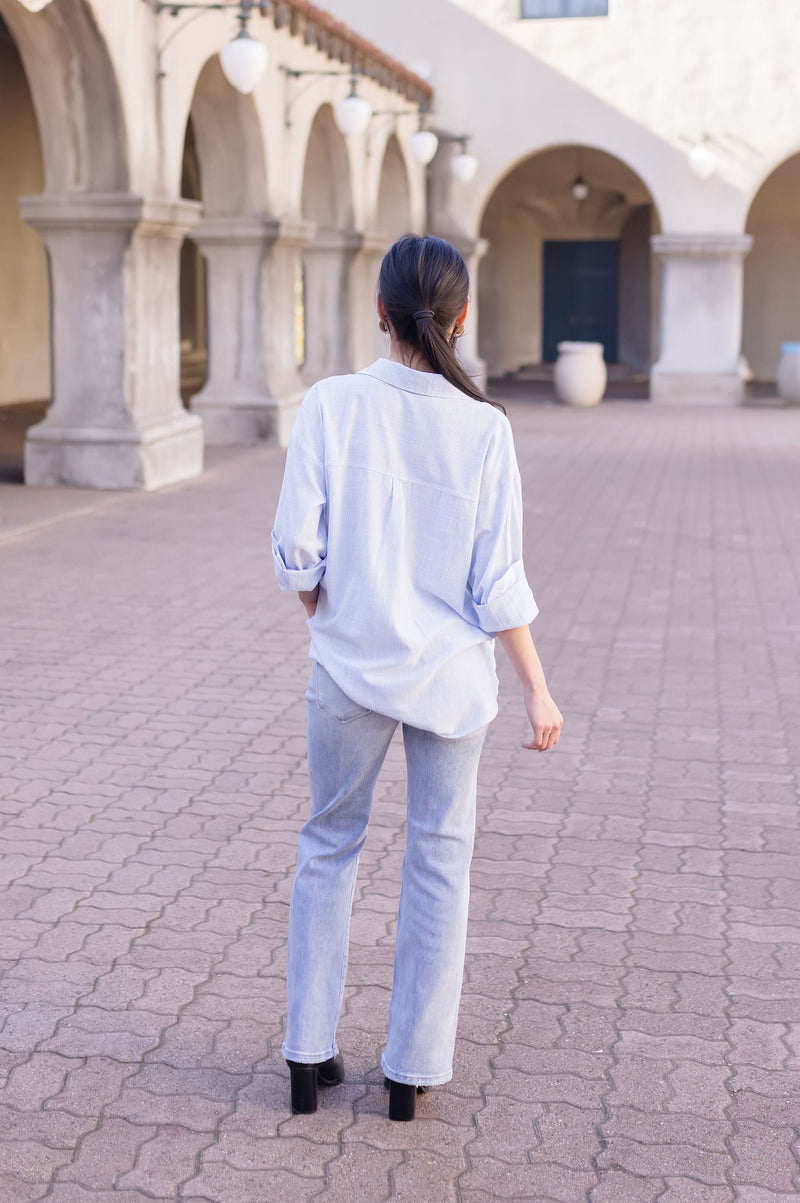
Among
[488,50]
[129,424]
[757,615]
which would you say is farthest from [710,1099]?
[488,50]

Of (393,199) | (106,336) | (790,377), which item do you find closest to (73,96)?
(106,336)

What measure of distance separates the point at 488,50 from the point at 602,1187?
2128 cm

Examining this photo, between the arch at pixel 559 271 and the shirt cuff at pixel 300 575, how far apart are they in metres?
25.1

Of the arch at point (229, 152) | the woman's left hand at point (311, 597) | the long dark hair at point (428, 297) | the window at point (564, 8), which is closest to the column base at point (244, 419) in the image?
the arch at point (229, 152)

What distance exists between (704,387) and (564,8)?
224 inches

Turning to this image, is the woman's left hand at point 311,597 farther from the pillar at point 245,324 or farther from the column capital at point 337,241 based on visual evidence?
the column capital at point 337,241

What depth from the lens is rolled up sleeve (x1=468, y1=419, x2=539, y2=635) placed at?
2.80 meters

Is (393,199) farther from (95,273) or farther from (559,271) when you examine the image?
(95,273)

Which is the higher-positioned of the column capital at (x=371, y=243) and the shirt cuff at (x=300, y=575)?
the column capital at (x=371, y=243)

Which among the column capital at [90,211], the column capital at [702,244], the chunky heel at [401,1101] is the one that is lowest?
the chunky heel at [401,1101]

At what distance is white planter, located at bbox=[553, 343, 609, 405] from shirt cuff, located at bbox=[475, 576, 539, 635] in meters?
19.3

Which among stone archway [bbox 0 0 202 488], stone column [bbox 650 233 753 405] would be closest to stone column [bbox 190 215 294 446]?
stone archway [bbox 0 0 202 488]

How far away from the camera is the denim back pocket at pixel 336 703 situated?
9.31 feet

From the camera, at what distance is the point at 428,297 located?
2.73 metres
